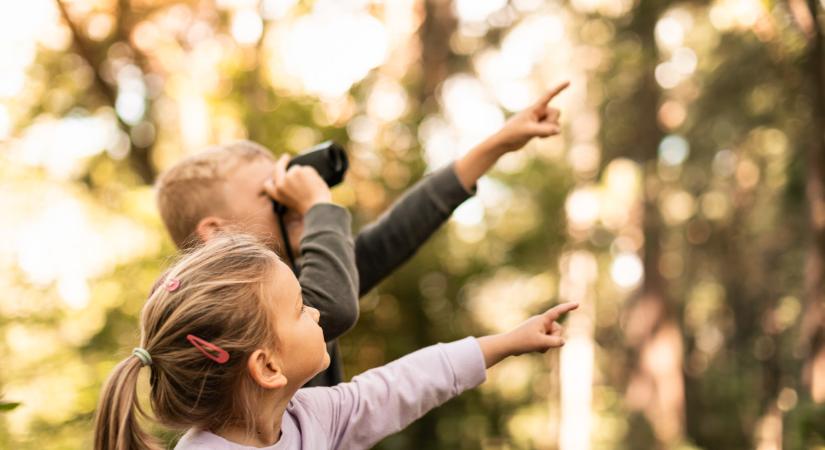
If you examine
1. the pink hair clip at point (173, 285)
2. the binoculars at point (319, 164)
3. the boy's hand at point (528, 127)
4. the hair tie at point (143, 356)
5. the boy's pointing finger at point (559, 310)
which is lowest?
the boy's pointing finger at point (559, 310)

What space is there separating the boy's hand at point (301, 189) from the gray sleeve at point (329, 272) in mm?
83

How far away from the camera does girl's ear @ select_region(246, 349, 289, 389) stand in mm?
1657

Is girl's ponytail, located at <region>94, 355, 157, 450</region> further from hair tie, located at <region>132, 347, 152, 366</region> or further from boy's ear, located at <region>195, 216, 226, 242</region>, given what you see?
boy's ear, located at <region>195, 216, 226, 242</region>

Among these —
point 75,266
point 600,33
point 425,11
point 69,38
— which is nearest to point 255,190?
point 75,266

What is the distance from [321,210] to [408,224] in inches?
17.0

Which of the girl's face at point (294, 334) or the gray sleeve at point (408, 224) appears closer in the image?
the girl's face at point (294, 334)

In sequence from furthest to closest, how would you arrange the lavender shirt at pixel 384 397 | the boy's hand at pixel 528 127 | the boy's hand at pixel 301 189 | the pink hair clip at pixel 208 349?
the boy's hand at pixel 528 127, the boy's hand at pixel 301 189, the lavender shirt at pixel 384 397, the pink hair clip at pixel 208 349

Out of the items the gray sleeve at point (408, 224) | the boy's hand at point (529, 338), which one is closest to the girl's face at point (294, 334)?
the boy's hand at point (529, 338)

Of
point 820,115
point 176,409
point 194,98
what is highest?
point 194,98

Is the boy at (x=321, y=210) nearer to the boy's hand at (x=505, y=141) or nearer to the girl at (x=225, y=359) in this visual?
the boy's hand at (x=505, y=141)

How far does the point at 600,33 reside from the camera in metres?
14.9

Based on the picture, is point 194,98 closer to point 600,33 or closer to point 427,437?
point 427,437

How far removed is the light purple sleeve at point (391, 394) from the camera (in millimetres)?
1847

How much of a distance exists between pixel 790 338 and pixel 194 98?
21.3 m
